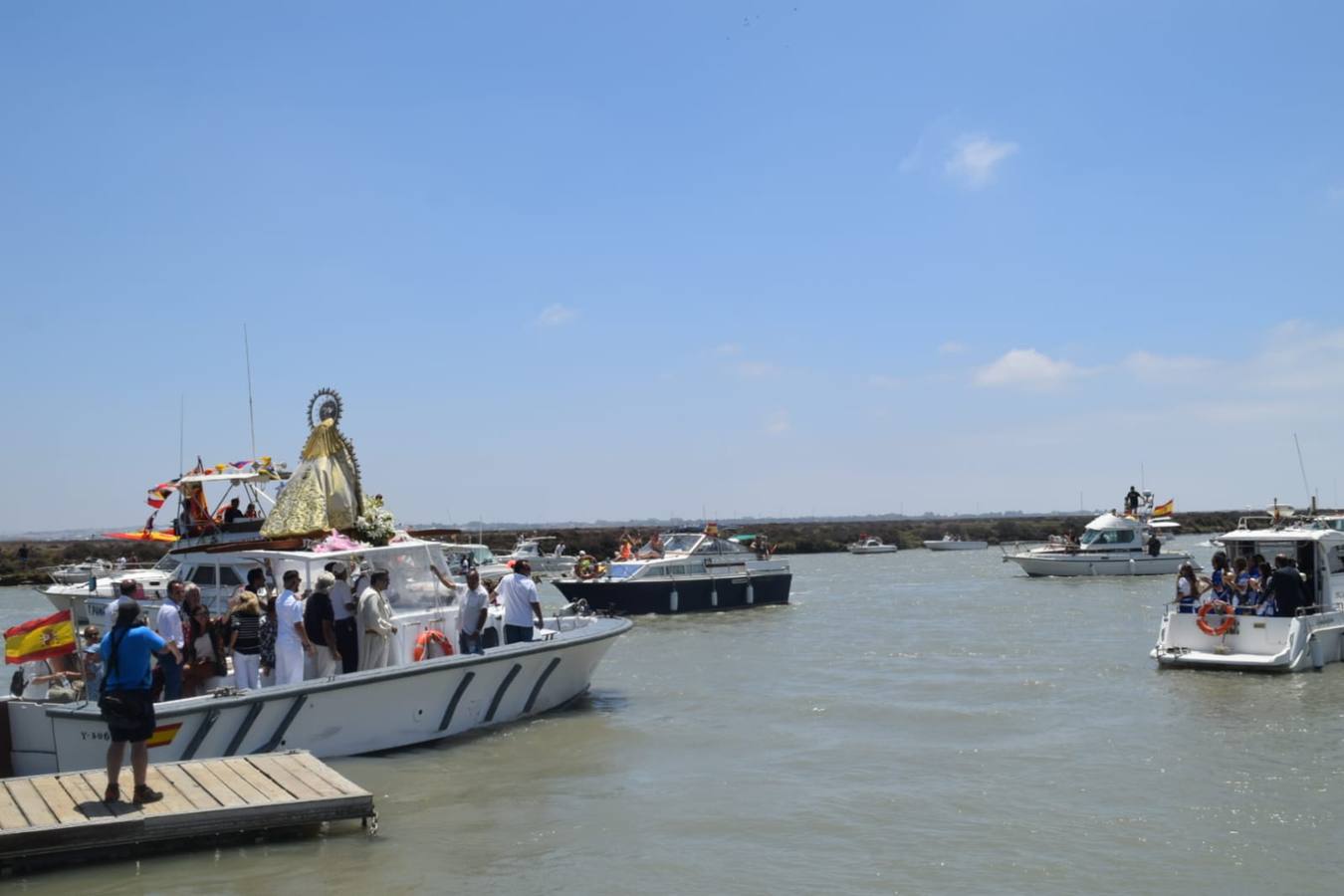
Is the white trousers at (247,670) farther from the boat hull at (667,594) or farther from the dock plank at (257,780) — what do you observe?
the boat hull at (667,594)

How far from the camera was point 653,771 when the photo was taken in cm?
1276

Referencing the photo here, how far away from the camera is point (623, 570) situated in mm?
34000

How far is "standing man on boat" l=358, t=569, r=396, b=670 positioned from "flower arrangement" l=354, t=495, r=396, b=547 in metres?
1.46

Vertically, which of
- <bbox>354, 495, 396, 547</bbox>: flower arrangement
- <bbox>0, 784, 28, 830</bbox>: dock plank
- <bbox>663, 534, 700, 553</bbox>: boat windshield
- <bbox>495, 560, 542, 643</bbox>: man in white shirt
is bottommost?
<bbox>0, 784, 28, 830</bbox>: dock plank

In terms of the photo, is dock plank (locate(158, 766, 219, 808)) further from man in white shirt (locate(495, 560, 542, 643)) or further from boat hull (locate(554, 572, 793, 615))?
boat hull (locate(554, 572, 793, 615))

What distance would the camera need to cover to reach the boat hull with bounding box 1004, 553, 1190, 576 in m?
46.0

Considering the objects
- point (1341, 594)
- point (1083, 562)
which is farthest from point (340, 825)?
point (1083, 562)

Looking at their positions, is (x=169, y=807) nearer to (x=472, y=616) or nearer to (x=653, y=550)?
(x=472, y=616)

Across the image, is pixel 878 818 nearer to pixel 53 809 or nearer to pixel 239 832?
pixel 239 832

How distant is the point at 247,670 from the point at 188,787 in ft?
8.00

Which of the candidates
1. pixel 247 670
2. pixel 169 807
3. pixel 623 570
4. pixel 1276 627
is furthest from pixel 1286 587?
pixel 623 570

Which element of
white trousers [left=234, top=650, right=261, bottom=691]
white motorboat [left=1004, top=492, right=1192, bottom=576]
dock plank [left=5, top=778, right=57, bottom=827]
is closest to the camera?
dock plank [left=5, top=778, right=57, bottom=827]

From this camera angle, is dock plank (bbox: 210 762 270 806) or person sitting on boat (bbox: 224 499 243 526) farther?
person sitting on boat (bbox: 224 499 243 526)

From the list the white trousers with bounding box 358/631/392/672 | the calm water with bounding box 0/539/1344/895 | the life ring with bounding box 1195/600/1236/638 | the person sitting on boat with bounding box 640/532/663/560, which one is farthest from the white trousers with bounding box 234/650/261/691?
the person sitting on boat with bounding box 640/532/663/560
